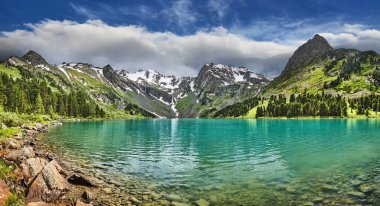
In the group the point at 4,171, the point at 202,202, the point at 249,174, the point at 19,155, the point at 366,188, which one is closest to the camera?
the point at 202,202

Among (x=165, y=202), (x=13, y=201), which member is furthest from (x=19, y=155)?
(x=165, y=202)

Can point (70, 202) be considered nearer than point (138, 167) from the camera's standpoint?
Yes

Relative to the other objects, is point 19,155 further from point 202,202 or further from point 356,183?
point 356,183

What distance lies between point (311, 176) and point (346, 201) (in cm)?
1038

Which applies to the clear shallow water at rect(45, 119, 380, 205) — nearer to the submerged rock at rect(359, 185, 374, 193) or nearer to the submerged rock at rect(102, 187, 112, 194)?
the submerged rock at rect(359, 185, 374, 193)

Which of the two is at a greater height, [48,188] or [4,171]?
[4,171]

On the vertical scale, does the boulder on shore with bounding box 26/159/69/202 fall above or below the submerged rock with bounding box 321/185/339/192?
above

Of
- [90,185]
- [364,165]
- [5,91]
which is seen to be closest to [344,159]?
[364,165]

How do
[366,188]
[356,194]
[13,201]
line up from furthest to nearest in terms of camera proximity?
[366,188] < [356,194] < [13,201]

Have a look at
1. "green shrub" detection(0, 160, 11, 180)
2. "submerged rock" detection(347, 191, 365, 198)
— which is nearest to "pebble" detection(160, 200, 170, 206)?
"green shrub" detection(0, 160, 11, 180)

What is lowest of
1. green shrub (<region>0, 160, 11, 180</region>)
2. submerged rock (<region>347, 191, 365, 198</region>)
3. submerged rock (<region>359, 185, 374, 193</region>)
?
submerged rock (<region>347, 191, 365, 198</region>)

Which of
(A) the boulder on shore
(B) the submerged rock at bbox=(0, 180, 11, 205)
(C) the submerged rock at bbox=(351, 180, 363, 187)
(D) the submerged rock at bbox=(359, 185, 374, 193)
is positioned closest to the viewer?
(B) the submerged rock at bbox=(0, 180, 11, 205)

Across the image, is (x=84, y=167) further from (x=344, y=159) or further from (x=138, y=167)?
(x=344, y=159)

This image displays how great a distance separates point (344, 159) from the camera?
4703cm
